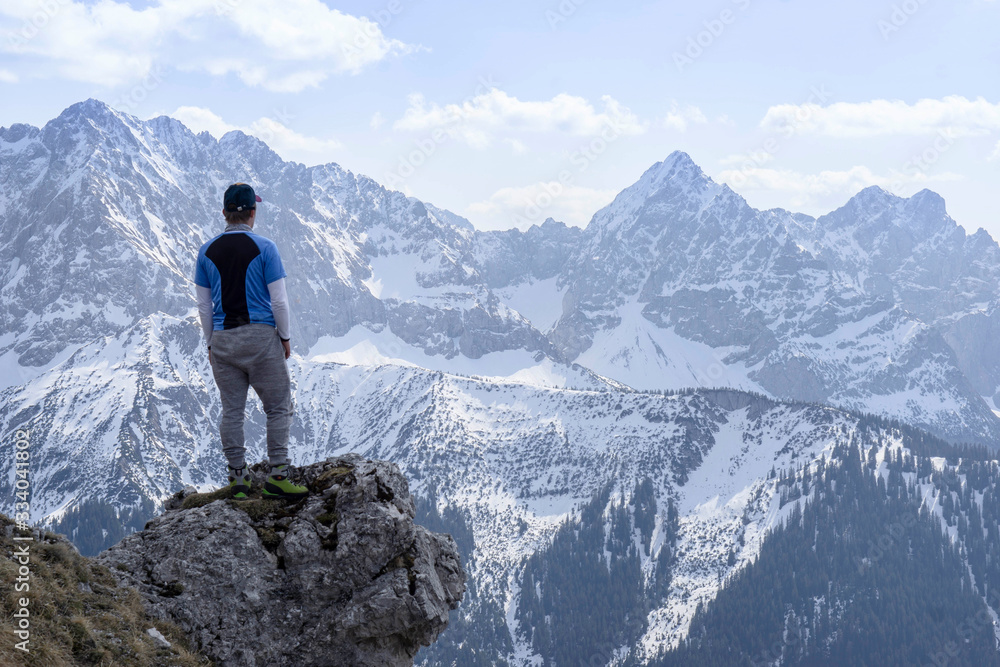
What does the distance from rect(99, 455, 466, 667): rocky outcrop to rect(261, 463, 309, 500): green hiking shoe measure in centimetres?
22

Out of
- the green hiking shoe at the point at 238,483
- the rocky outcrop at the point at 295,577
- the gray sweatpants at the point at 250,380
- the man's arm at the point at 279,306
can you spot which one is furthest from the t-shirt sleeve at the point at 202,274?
the rocky outcrop at the point at 295,577

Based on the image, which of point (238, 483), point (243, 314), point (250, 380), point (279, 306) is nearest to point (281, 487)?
point (238, 483)

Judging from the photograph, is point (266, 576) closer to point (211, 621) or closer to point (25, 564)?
point (211, 621)

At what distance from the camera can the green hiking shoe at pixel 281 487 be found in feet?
55.2

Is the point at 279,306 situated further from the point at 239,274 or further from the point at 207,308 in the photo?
the point at 207,308

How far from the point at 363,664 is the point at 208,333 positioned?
6.97 metres

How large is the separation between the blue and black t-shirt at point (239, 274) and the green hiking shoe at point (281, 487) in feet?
10.6

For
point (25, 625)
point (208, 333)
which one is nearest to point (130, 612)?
point (25, 625)

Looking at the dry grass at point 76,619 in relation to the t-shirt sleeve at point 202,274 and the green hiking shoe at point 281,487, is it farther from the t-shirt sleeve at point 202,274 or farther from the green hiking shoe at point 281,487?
the t-shirt sleeve at point 202,274

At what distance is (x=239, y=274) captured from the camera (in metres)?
15.5

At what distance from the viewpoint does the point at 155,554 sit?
52.6ft

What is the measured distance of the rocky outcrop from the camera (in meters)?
15.3

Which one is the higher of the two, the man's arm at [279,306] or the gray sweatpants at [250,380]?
the man's arm at [279,306]

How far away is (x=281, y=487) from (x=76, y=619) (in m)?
4.49
